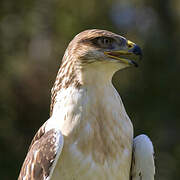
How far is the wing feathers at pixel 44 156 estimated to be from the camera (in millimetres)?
5227

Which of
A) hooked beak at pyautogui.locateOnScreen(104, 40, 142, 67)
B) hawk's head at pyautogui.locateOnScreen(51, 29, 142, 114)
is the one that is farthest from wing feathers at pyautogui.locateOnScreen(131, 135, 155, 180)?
hooked beak at pyautogui.locateOnScreen(104, 40, 142, 67)

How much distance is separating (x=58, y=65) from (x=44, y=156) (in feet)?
27.5

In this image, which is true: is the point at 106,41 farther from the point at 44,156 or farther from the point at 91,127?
the point at 44,156

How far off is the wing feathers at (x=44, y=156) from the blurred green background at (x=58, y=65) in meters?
6.45

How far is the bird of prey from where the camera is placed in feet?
17.5

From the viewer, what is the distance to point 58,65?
44.7ft

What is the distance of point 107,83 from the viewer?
220 inches

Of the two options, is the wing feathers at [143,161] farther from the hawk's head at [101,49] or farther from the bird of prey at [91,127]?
the hawk's head at [101,49]

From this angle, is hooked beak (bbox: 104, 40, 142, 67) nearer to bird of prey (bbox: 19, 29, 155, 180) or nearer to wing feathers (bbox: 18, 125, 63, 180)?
bird of prey (bbox: 19, 29, 155, 180)

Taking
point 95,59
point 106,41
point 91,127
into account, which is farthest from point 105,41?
point 91,127

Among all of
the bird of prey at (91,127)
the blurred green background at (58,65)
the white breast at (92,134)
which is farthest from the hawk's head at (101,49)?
the blurred green background at (58,65)

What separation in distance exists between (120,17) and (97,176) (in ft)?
32.9

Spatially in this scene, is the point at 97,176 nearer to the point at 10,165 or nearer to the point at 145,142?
the point at 145,142

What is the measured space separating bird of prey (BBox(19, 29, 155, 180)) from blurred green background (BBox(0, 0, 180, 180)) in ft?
21.6
